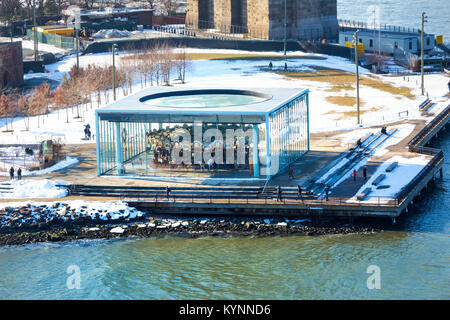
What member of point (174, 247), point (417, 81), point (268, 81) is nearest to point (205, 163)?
point (174, 247)

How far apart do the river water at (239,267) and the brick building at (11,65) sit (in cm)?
4936

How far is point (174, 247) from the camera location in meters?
49.0

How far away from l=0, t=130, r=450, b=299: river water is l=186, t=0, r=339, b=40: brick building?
70.4 meters

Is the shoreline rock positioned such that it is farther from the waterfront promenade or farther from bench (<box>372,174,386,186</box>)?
bench (<box>372,174,386,186</box>)

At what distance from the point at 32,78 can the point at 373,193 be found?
57180 millimetres

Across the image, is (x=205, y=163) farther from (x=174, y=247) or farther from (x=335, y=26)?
(x=335, y=26)

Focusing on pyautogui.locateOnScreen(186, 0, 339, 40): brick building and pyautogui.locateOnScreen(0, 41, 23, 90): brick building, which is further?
pyautogui.locateOnScreen(186, 0, 339, 40): brick building

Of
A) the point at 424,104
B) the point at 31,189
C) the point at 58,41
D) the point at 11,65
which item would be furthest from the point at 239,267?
the point at 58,41

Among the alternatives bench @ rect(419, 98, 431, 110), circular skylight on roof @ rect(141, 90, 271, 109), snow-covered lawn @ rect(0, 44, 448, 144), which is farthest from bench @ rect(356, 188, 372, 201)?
bench @ rect(419, 98, 431, 110)

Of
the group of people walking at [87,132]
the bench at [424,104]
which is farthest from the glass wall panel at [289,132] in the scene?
the bench at [424,104]

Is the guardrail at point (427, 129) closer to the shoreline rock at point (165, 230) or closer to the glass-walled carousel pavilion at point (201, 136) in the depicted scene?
the glass-walled carousel pavilion at point (201, 136)

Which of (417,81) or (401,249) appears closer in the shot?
(401,249)

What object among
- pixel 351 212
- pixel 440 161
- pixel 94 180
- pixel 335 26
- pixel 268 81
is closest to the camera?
pixel 351 212

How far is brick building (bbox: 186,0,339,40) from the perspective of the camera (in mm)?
118500
